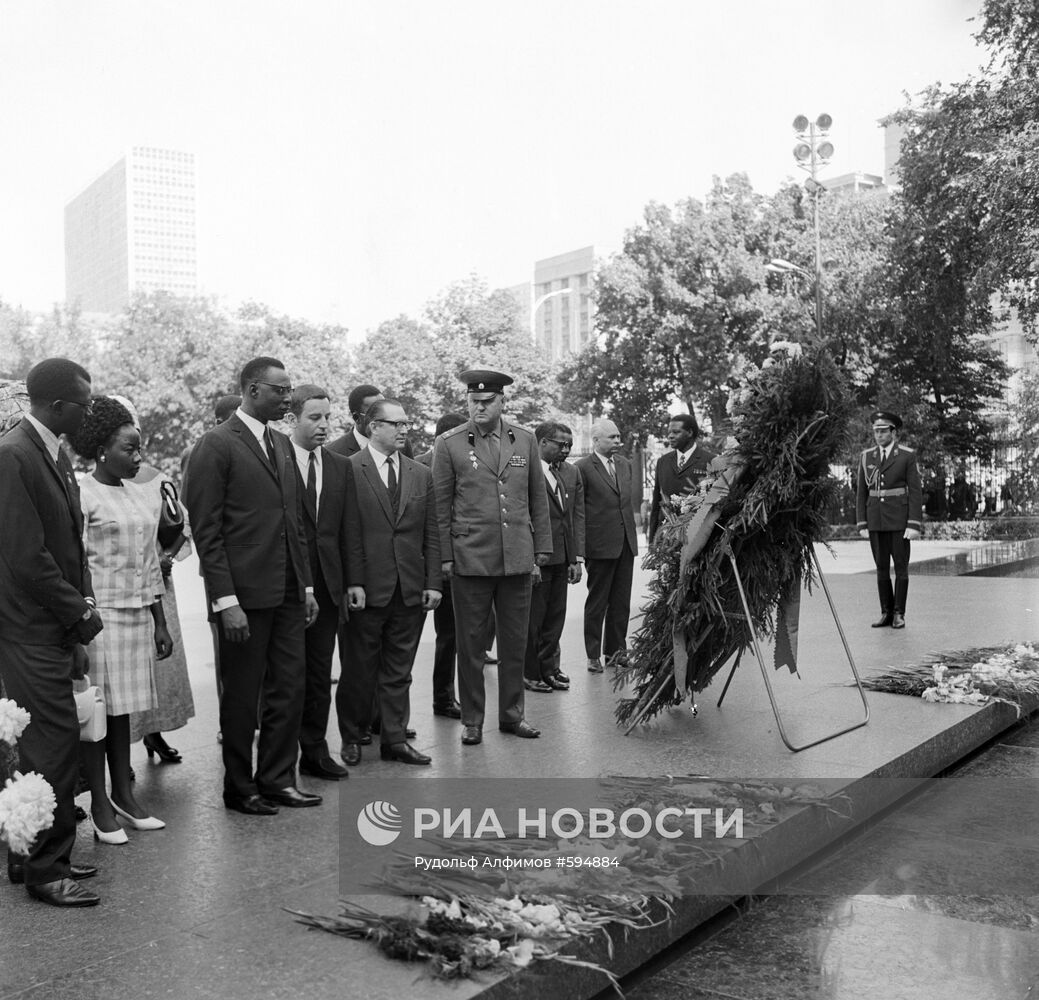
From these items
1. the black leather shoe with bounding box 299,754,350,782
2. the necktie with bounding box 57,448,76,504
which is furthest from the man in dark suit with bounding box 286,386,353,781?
the necktie with bounding box 57,448,76,504

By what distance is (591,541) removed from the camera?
8.56m

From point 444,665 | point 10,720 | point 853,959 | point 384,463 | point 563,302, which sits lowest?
point 853,959

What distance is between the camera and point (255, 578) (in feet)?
16.8

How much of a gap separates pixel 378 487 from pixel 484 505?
2.21 ft

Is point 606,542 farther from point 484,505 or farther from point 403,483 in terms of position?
point 403,483

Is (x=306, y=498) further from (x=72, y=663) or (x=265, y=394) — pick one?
(x=72, y=663)

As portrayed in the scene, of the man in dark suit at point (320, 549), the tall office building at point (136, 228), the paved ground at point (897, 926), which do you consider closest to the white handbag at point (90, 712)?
the man in dark suit at point (320, 549)

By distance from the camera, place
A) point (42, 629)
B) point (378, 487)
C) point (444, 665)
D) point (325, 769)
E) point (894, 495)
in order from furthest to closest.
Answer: point (894, 495) < point (444, 665) < point (378, 487) < point (325, 769) < point (42, 629)

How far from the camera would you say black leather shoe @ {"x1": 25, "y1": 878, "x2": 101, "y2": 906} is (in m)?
3.91

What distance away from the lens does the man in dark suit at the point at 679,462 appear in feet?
30.7

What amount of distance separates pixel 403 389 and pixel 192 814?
4046 centimetres

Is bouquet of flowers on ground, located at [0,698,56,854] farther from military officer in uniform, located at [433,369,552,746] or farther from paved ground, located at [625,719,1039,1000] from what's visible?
military officer in uniform, located at [433,369,552,746]

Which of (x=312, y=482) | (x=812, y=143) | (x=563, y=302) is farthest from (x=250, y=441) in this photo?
(x=563, y=302)

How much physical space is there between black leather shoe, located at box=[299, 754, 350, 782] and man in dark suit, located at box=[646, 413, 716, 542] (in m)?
4.11
